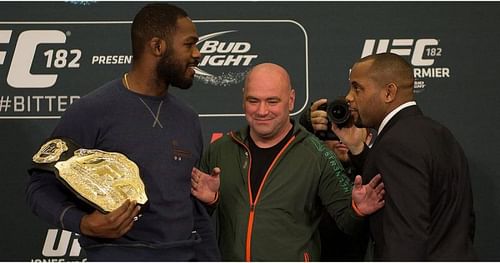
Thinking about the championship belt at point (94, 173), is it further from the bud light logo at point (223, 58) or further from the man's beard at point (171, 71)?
the bud light logo at point (223, 58)

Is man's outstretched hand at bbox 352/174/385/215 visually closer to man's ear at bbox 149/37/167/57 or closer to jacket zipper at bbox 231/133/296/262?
jacket zipper at bbox 231/133/296/262

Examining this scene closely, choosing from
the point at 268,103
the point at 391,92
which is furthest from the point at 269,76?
the point at 391,92

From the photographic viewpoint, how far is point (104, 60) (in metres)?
3.16

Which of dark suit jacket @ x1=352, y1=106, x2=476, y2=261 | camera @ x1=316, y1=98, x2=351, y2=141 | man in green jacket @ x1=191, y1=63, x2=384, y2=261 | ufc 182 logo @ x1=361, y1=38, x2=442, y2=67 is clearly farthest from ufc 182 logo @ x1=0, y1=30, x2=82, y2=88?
dark suit jacket @ x1=352, y1=106, x2=476, y2=261

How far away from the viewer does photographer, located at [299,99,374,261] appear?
2.85 m

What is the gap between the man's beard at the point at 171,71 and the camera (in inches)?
88.0

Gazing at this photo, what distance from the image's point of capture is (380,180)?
2.29 meters

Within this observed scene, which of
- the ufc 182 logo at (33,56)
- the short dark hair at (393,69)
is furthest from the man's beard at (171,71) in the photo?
the ufc 182 logo at (33,56)

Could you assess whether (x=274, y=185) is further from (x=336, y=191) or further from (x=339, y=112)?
(x=339, y=112)

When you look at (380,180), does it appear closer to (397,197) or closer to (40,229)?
(397,197)

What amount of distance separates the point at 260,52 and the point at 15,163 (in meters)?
1.01

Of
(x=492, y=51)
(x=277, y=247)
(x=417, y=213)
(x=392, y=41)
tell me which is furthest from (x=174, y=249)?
(x=492, y=51)

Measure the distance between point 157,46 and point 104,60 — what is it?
970 mm

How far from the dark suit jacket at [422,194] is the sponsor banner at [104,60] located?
1.01 m
